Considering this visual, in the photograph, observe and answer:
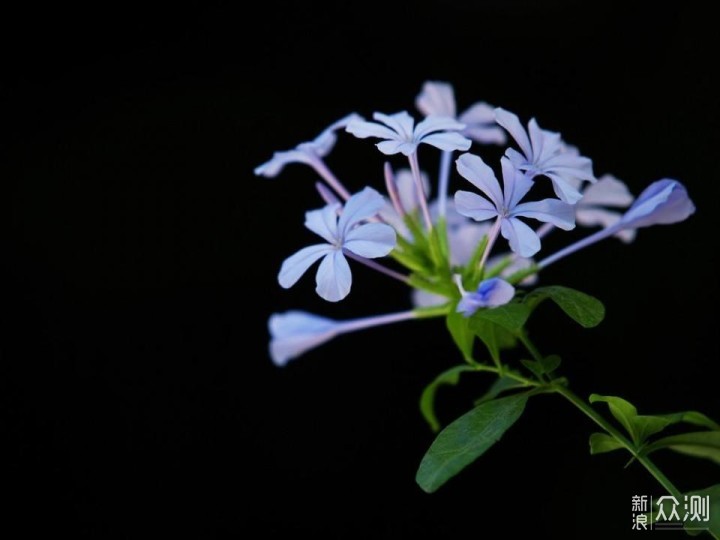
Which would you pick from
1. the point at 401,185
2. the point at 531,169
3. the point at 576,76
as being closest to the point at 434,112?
the point at 401,185

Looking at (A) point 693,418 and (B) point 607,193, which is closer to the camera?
(A) point 693,418

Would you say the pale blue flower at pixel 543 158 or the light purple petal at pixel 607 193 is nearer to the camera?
the pale blue flower at pixel 543 158

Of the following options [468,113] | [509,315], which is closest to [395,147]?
[509,315]

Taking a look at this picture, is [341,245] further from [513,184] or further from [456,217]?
[456,217]

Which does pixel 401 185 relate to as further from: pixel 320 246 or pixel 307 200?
pixel 307 200

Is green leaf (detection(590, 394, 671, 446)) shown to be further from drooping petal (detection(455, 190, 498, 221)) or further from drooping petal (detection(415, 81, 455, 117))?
drooping petal (detection(415, 81, 455, 117))

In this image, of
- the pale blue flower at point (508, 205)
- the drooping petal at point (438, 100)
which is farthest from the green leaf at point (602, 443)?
the drooping petal at point (438, 100)

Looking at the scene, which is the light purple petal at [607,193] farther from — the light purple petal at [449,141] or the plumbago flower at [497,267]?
the light purple petal at [449,141]

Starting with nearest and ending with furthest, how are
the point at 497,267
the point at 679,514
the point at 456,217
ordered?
the point at 679,514, the point at 497,267, the point at 456,217
